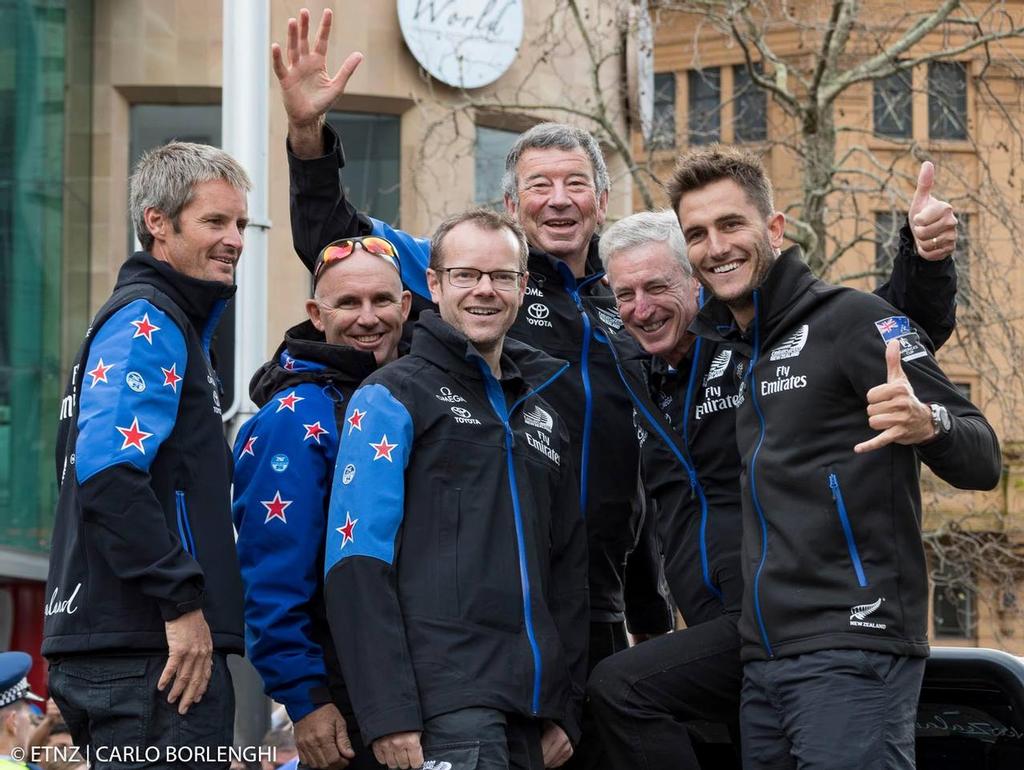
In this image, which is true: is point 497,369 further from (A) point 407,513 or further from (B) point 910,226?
(B) point 910,226

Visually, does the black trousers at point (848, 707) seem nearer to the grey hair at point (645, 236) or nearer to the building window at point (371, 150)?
the grey hair at point (645, 236)

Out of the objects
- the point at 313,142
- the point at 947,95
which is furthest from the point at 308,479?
the point at 947,95

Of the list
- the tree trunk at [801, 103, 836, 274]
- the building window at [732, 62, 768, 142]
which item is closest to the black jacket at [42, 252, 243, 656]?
the tree trunk at [801, 103, 836, 274]

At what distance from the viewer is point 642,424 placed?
531cm

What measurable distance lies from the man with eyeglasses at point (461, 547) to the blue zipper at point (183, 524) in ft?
1.23

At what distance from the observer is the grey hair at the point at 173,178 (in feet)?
15.9

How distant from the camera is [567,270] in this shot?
562 centimetres

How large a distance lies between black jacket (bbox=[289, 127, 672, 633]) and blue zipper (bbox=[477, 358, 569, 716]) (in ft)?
1.84

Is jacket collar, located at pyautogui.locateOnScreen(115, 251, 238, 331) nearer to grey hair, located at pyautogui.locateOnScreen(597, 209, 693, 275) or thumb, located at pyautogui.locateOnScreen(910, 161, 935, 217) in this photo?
grey hair, located at pyautogui.locateOnScreen(597, 209, 693, 275)

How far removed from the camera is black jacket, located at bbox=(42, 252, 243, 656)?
434 centimetres

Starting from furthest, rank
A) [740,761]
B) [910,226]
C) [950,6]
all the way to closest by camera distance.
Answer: [950,6]
[740,761]
[910,226]

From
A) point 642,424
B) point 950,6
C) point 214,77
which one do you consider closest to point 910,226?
point 642,424

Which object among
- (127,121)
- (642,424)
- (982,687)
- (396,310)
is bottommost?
(982,687)

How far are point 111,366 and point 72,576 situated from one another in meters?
0.57
